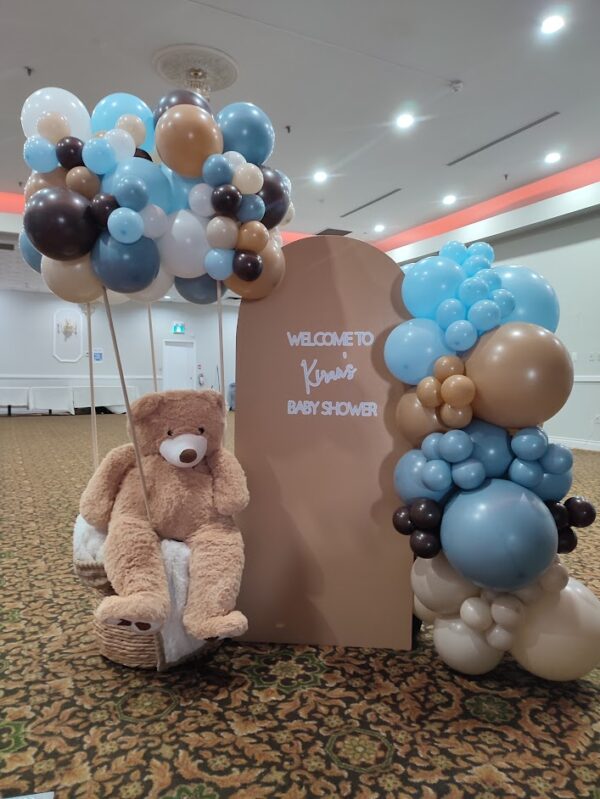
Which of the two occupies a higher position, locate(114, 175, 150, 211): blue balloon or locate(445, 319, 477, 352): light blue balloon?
locate(114, 175, 150, 211): blue balloon

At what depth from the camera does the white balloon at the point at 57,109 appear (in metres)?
1.54

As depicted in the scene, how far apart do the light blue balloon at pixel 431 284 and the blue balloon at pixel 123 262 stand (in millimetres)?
767

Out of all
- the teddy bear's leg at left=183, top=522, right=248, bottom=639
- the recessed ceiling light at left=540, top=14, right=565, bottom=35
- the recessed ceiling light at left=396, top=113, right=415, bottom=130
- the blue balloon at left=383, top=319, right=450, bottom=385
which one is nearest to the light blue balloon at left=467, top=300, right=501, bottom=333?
the blue balloon at left=383, top=319, right=450, bottom=385

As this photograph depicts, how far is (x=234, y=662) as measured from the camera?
174 cm

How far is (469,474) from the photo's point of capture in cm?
148

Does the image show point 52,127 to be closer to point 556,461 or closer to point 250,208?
point 250,208

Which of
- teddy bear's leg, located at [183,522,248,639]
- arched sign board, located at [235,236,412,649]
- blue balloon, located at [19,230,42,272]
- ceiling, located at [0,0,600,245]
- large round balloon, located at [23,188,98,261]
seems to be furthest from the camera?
ceiling, located at [0,0,600,245]

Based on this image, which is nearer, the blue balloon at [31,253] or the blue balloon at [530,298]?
the blue balloon at [530,298]

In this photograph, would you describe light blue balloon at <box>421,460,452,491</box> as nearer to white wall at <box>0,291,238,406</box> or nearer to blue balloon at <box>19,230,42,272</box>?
blue balloon at <box>19,230,42,272</box>

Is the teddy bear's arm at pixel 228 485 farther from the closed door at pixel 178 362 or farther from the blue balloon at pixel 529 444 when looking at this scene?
the closed door at pixel 178 362

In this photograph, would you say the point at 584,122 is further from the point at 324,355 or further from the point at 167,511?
the point at 167,511

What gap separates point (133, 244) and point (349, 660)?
55.4 inches

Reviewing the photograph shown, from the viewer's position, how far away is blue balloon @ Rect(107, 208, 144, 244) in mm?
1392

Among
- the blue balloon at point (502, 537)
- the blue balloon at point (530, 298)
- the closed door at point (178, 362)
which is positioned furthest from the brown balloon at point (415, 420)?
the closed door at point (178, 362)
